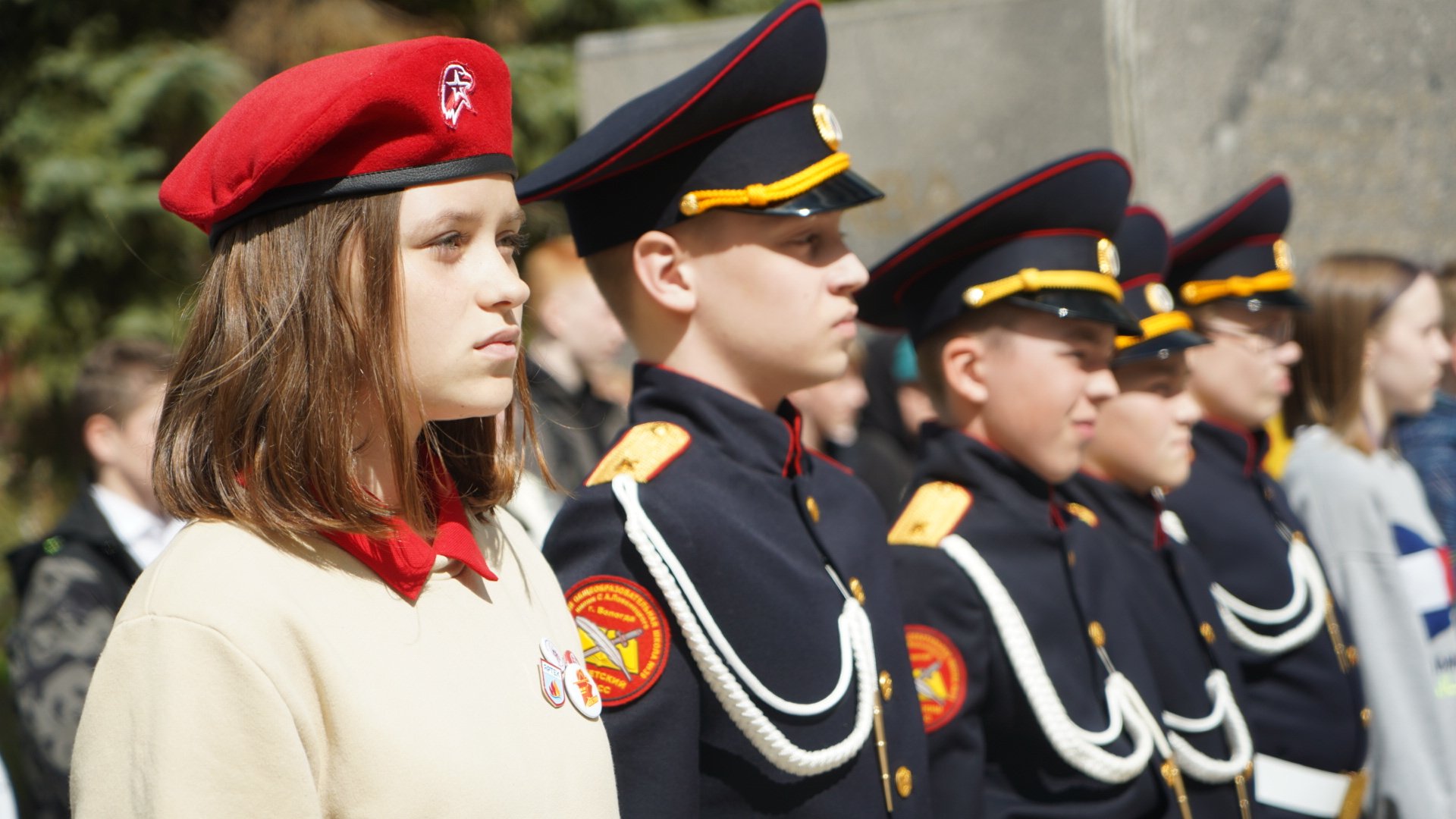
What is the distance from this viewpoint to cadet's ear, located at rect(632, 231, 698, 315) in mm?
2400

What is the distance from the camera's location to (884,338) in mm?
7086

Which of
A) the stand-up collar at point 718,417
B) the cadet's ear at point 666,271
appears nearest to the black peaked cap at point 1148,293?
the stand-up collar at point 718,417

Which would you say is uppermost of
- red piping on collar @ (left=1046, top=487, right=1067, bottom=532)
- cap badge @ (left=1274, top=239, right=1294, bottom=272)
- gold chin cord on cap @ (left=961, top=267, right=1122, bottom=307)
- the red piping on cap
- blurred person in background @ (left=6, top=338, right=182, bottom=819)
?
the red piping on cap

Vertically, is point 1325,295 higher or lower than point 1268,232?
lower

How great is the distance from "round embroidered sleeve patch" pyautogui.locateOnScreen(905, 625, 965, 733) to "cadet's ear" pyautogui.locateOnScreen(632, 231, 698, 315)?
78 cm

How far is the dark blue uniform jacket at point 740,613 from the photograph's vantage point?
208cm

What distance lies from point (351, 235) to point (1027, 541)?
175 centimetres

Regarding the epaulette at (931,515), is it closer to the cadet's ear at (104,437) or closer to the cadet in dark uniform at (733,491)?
the cadet in dark uniform at (733,491)

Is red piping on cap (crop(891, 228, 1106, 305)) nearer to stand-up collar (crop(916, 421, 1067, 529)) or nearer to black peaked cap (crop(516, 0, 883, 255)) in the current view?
stand-up collar (crop(916, 421, 1067, 529))

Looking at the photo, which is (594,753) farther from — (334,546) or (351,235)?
(351,235)

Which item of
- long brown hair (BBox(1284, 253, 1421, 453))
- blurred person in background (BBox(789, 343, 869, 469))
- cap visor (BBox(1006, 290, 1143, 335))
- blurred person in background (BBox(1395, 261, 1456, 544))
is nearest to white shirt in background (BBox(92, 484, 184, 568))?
cap visor (BBox(1006, 290, 1143, 335))

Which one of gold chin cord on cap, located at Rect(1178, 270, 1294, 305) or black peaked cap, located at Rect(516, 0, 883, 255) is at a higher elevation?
black peaked cap, located at Rect(516, 0, 883, 255)

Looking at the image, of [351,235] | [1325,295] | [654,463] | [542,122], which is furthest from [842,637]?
[542,122]

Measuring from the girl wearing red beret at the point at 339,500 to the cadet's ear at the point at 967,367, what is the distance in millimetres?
1480
